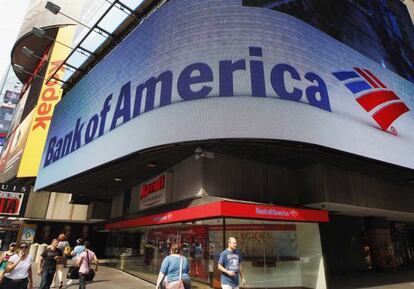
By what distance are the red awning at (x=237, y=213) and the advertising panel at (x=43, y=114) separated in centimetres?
2261

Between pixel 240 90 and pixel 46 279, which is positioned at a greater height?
pixel 240 90

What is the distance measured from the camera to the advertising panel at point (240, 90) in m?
10.1

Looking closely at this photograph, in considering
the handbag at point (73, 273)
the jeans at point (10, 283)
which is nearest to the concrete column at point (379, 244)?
the handbag at point (73, 273)

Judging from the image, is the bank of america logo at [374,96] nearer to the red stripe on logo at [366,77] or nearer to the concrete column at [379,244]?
the red stripe on logo at [366,77]

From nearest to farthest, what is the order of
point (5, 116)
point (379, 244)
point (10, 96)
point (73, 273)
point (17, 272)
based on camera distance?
point (17, 272) → point (73, 273) → point (379, 244) → point (5, 116) → point (10, 96)

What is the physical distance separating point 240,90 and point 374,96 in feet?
24.6

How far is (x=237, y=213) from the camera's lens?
908 cm

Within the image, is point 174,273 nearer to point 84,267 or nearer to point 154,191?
point 84,267

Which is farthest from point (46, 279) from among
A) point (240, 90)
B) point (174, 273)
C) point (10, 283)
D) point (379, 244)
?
point (379, 244)

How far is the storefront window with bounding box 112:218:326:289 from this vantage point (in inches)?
380

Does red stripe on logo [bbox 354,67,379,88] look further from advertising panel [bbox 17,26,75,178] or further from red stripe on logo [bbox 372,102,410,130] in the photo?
advertising panel [bbox 17,26,75,178]

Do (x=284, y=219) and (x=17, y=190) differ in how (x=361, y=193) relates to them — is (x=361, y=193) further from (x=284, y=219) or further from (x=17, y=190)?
(x=17, y=190)

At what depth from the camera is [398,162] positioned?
42.4ft

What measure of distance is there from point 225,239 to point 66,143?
12.5 m
